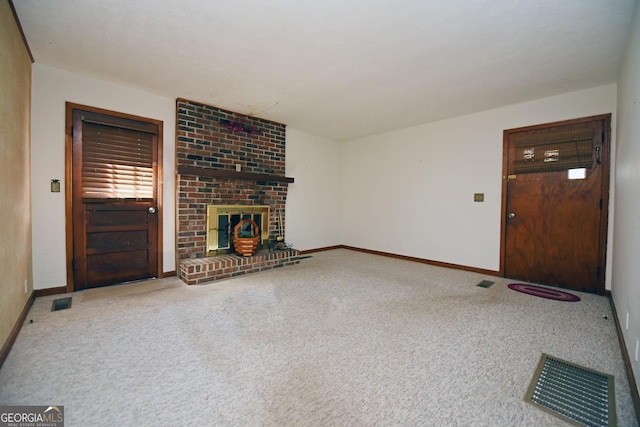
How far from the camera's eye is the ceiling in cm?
208

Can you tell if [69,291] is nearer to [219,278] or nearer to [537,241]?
[219,278]

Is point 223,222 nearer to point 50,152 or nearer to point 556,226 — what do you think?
point 50,152

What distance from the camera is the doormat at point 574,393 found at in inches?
57.4

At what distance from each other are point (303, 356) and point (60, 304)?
8.64 feet

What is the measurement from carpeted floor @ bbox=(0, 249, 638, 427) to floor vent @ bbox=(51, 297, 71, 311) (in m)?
0.08

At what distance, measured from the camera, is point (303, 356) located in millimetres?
1974

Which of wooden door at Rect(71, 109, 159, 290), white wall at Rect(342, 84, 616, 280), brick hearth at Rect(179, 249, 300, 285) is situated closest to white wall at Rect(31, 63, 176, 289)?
wooden door at Rect(71, 109, 159, 290)

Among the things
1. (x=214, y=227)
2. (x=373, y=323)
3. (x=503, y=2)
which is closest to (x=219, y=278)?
(x=214, y=227)

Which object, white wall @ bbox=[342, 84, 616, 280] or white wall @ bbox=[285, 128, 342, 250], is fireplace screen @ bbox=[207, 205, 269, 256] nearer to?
white wall @ bbox=[285, 128, 342, 250]

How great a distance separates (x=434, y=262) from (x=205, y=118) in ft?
14.0

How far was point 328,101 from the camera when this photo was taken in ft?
12.9

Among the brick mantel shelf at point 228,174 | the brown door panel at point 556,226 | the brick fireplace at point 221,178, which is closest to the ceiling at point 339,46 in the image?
the brick fireplace at point 221,178

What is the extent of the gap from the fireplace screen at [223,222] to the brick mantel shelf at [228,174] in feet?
1.54

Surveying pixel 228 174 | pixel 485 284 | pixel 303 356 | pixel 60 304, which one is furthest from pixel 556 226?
pixel 60 304
